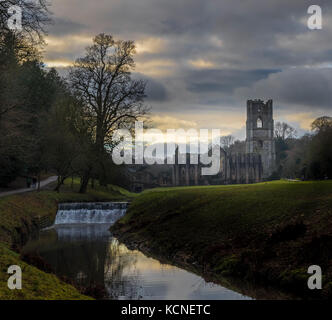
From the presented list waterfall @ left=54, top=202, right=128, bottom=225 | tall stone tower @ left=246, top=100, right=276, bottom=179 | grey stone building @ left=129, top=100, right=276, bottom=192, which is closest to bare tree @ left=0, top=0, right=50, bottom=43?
waterfall @ left=54, top=202, right=128, bottom=225

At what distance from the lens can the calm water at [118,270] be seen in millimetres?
12852

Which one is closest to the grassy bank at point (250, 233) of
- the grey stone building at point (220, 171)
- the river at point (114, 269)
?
the river at point (114, 269)

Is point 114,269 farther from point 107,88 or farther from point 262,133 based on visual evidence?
point 262,133

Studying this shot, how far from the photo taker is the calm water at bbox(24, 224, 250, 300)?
12.9 m

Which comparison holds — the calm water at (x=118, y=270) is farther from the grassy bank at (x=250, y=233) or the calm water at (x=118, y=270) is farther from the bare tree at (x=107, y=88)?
the bare tree at (x=107, y=88)

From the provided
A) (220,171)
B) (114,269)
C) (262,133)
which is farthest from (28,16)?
(262,133)

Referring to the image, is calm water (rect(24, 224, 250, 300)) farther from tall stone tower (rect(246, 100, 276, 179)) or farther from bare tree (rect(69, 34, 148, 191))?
tall stone tower (rect(246, 100, 276, 179))

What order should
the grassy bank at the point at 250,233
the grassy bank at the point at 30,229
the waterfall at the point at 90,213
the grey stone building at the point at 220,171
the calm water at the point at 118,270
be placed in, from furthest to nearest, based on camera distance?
the grey stone building at the point at 220,171 → the waterfall at the point at 90,213 → the grassy bank at the point at 250,233 → the calm water at the point at 118,270 → the grassy bank at the point at 30,229

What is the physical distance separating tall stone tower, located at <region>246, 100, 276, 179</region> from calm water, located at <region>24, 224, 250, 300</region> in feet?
271

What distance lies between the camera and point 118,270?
16.5 m

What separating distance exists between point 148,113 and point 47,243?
21164 mm

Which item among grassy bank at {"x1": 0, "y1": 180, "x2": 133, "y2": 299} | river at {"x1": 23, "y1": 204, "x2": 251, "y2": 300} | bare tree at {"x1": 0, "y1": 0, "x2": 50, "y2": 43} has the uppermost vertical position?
bare tree at {"x1": 0, "y1": 0, "x2": 50, "y2": 43}

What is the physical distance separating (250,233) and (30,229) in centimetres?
1484

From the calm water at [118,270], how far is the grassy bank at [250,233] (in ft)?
4.12
